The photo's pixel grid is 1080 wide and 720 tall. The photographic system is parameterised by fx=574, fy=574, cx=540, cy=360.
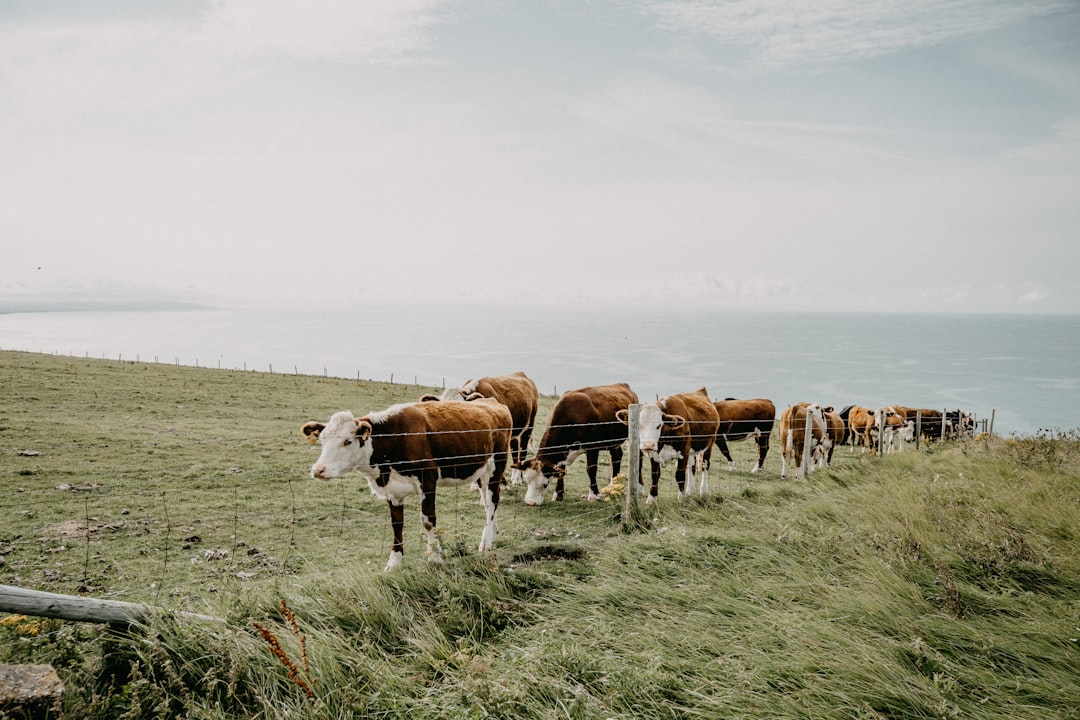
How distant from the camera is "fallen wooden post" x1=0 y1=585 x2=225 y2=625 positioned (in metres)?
3.50

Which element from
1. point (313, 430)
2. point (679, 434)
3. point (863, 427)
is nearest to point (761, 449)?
point (679, 434)

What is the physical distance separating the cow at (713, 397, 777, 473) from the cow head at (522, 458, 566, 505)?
5.72 m

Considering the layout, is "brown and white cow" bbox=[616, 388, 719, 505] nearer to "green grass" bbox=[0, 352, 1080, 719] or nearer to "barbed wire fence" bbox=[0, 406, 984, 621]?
"barbed wire fence" bbox=[0, 406, 984, 621]

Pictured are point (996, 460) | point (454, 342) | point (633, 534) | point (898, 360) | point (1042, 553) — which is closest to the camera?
point (1042, 553)

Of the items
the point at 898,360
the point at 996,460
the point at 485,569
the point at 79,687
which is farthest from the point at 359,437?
the point at 898,360

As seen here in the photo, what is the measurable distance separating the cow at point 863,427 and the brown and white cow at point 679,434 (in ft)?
34.0

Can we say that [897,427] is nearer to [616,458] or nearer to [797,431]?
[797,431]

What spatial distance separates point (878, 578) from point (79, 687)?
5.71 meters

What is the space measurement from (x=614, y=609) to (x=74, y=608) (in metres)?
3.76

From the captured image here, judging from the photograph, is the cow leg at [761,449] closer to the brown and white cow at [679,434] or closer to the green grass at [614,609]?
the brown and white cow at [679,434]

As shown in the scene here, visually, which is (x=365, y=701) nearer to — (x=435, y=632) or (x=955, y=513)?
(x=435, y=632)

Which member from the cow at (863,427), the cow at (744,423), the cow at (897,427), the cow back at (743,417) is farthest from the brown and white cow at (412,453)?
the cow at (863,427)

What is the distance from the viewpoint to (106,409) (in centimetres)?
1914

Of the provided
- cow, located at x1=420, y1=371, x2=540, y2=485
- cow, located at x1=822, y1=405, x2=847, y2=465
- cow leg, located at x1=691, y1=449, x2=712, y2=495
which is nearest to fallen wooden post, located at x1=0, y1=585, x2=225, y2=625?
cow, located at x1=420, y1=371, x2=540, y2=485
